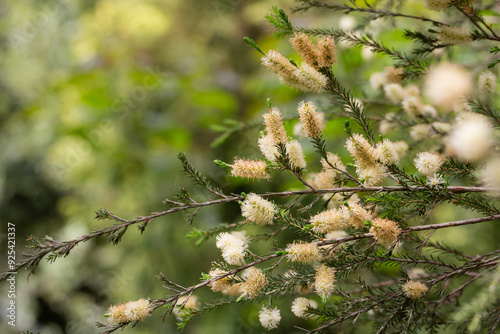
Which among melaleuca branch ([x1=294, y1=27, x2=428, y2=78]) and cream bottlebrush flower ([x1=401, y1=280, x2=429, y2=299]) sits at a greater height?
melaleuca branch ([x1=294, y1=27, x2=428, y2=78])

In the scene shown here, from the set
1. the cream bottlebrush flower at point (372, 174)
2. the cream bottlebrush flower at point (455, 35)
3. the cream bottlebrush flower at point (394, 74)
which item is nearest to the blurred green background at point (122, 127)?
the cream bottlebrush flower at point (394, 74)

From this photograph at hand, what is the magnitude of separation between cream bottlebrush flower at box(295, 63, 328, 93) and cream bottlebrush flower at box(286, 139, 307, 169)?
7 centimetres

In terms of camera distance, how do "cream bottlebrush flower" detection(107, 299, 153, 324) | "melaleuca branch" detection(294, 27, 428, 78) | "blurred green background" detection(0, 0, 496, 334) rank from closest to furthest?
"cream bottlebrush flower" detection(107, 299, 153, 324) → "melaleuca branch" detection(294, 27, 428, 78) → "blurred green background" detection(0, 0, 496, 334)

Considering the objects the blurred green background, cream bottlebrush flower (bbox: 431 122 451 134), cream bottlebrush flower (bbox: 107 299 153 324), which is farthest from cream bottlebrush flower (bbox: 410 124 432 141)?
cream bottlebrush flower (bbox: 107 299 153 324)

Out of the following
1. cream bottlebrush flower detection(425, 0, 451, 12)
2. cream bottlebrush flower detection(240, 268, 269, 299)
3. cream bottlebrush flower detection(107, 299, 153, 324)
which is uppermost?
cream bottlebrush flower detection(425, 0, 451, 12)

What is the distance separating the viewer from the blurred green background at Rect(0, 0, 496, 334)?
1.43 m

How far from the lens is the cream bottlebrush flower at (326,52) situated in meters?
0.43

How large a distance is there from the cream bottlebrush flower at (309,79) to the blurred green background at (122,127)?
51 cm

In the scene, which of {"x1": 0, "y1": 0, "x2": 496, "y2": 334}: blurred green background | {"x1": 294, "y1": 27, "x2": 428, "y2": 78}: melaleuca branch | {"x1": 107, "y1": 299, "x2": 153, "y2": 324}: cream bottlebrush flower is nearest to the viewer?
{"x1": 107, "y1": 299, "x2": 153, "y2": 324}: cream bottlebrush flower

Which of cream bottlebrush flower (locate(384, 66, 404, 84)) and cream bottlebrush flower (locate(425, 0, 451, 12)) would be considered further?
cream bottlebrush flower (locate(384, 66, 404, 84))

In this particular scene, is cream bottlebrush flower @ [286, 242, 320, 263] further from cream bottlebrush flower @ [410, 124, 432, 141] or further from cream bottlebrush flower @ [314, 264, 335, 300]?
cream bottlebrush flower @ [410, 124, 432, 141]

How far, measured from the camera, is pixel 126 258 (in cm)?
169

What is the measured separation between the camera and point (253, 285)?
0.42m

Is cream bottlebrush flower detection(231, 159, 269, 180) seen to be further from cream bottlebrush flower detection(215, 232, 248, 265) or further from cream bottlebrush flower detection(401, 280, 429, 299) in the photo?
cream bottlebrush flower detection(401, 280, 429, 299)
